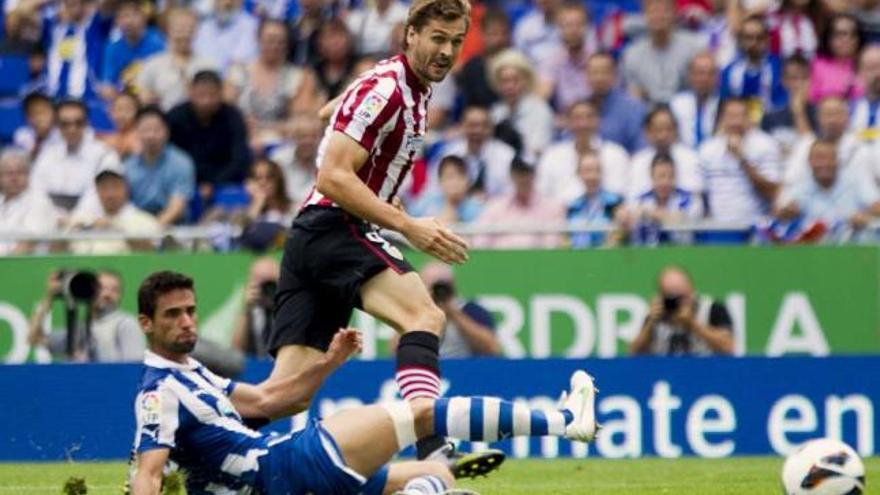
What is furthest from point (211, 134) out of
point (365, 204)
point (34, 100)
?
point (365, 204)

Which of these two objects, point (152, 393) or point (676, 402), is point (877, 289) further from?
point (152, 393)

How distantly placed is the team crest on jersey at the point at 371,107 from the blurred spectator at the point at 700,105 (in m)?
7.25

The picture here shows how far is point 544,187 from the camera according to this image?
16.6 metres

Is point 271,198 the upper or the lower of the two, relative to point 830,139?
lower

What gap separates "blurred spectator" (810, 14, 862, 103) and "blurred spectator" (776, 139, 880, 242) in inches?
68.9

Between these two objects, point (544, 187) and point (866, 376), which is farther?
point (544, 187)

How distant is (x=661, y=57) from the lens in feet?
58.9

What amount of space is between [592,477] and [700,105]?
5315mm

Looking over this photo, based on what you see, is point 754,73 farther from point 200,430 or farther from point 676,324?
point 200,430

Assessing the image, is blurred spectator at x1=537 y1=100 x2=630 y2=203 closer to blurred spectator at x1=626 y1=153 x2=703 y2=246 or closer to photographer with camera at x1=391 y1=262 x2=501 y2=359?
blurred spectator at x1=626 y1=153 x2=703 y2=246

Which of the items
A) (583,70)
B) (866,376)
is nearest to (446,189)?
(583,70)

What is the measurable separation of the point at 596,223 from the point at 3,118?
605 cm

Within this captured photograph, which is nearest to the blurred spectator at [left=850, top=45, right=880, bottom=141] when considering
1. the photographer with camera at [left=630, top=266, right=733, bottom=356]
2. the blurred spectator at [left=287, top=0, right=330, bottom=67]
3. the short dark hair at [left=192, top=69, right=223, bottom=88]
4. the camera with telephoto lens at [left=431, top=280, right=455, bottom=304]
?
the photographer with camera at [left=630, top=266, right=733, bottom=356]

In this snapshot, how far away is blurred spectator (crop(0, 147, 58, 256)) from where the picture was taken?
1664 cm
